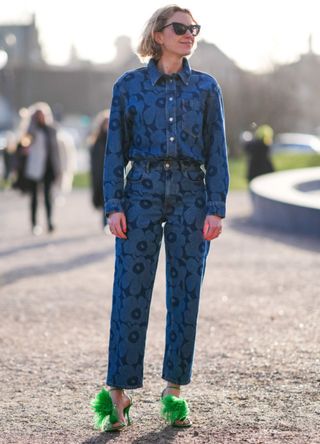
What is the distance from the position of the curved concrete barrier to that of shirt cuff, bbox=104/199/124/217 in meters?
8.47

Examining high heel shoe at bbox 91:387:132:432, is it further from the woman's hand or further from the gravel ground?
the woman's hand

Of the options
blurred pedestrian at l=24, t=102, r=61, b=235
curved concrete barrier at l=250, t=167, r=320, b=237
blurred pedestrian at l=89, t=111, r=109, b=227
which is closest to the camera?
curved concrete barrier at l=250, t=167, r=320, b=237

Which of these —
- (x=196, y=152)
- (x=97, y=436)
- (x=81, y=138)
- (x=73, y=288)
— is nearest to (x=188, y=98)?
(x=196, y=152)

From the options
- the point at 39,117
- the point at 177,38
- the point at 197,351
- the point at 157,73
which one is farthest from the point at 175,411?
the point at 39,117

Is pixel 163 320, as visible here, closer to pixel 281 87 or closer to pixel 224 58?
pixel 281 87

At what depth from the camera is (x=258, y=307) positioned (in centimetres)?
777

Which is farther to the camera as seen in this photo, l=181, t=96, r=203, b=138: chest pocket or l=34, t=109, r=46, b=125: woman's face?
l=34, t=109, r=46, b=125: woman's face

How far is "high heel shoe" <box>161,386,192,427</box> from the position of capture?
438 centimetres

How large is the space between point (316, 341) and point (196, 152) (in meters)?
2.27

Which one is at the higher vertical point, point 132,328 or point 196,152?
point 196,152

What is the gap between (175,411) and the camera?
14.4 feet

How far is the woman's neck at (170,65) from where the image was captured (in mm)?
4355

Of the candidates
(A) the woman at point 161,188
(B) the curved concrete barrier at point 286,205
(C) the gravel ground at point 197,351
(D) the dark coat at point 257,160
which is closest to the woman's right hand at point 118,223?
(A) the woman at point 161,188

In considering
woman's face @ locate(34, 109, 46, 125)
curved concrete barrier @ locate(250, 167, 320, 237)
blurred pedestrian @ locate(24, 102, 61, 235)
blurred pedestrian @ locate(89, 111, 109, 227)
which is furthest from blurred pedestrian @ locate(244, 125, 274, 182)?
woman's face @ locate(34, 109, 46, 125)
